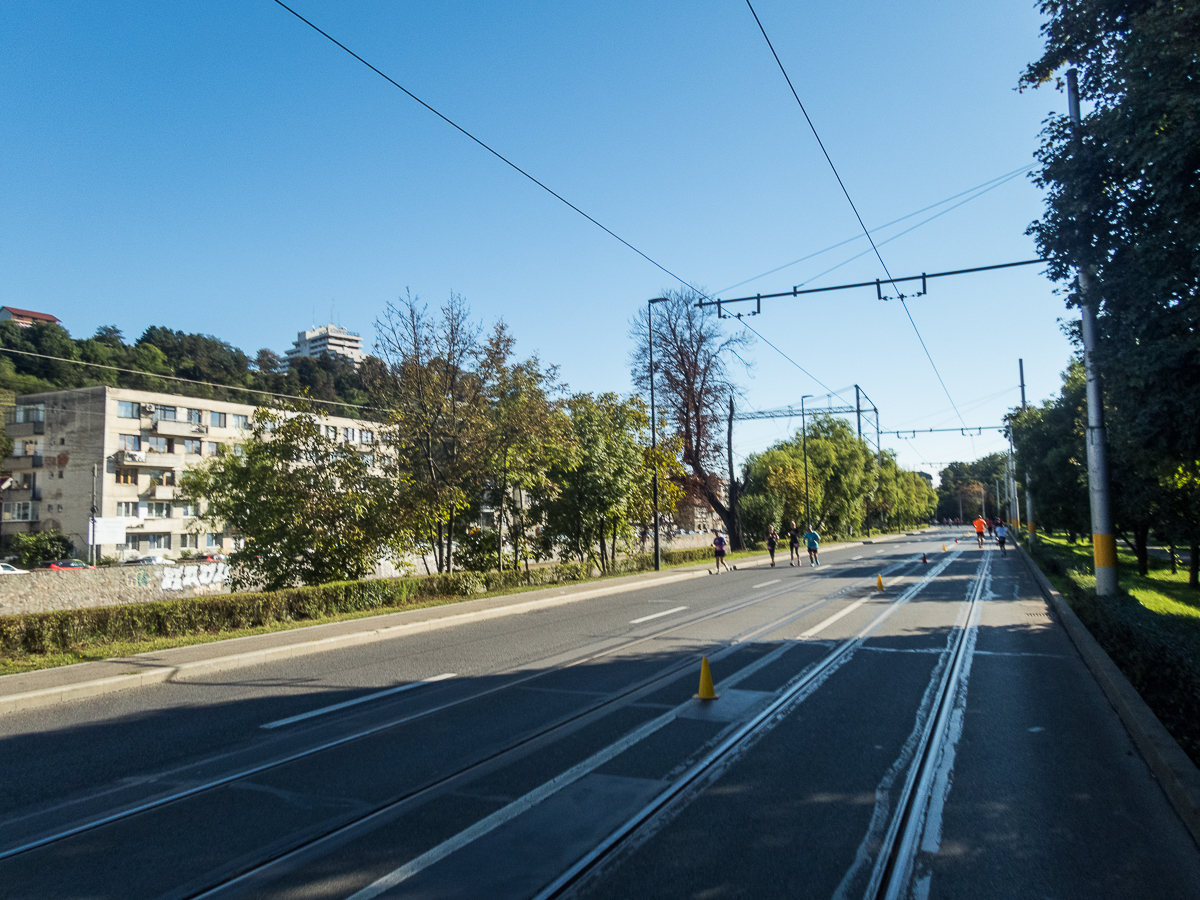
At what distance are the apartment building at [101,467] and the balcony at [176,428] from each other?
0.26 feet

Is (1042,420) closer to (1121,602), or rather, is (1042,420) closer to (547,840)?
(1121,602)

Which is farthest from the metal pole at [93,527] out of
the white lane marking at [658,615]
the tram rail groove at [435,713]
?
the tram rail groove at [435,713]

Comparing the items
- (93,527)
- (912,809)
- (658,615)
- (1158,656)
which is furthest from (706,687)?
(93,527)

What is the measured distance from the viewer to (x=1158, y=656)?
307 inches

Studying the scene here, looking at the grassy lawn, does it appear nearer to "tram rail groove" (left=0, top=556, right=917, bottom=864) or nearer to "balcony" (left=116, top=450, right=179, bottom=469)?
"tram rail groove" (left=0, top=556, right=917, bottom=864)

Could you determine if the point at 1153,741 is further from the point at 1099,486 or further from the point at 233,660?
the point at 233,660

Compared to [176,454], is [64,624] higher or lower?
lower

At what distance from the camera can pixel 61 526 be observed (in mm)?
58219

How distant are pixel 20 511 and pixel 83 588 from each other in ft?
163

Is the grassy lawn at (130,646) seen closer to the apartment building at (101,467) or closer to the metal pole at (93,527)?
the metal pole at (93,527)

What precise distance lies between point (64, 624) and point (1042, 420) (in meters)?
38.6

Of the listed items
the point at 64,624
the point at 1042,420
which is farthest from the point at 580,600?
the point at 1042,420

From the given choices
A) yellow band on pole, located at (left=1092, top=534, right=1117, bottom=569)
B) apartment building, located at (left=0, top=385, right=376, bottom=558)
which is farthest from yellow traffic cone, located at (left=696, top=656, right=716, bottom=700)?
apartment building, located at (left=0, top=385, right=376, bottom=558)

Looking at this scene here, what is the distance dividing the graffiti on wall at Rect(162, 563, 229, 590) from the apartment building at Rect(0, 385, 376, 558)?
2878 cm
